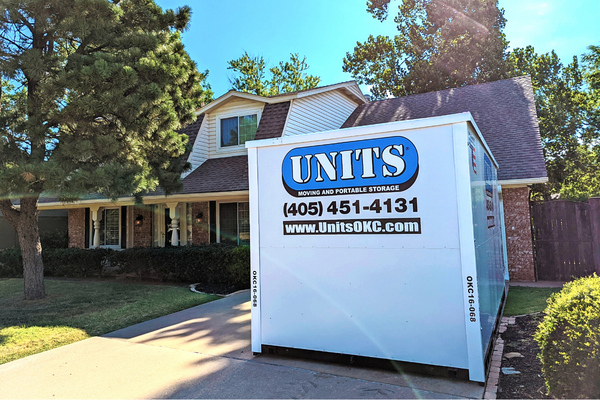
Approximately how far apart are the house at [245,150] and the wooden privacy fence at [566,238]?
1.63ft

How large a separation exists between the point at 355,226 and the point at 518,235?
756 cm

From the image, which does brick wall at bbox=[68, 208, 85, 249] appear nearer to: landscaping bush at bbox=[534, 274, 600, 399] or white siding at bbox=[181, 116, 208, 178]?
white siding at bbox=[181, 116, 208, 178]

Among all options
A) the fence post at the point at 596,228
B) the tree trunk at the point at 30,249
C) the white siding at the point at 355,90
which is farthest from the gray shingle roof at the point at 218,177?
the fence post at the point at 596,228

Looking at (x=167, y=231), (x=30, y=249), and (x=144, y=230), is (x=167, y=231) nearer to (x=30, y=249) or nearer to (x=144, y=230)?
(x=144, y=230)

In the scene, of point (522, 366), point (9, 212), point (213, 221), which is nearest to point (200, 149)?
point (213, 221)

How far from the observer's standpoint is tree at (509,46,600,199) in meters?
21.5

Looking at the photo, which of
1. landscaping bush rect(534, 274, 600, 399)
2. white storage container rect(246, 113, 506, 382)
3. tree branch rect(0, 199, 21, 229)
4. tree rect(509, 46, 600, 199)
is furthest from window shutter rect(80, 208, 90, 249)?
tree rect(509, 46, 600, 199)

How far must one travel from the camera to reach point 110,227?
15.6 m

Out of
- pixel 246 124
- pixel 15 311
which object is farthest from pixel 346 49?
pixel 15 311

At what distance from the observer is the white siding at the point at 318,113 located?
12477 millimetres

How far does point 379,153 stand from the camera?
4070 millimetres

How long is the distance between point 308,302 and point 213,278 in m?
6.39

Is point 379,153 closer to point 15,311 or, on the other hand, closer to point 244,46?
point 15,311

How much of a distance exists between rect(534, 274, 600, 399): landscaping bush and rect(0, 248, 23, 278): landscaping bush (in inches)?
608
